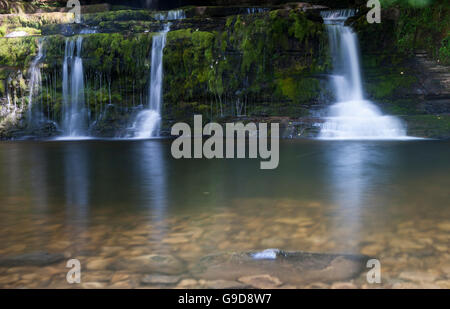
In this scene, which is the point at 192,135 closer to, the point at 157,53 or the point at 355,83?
the point at 157,53

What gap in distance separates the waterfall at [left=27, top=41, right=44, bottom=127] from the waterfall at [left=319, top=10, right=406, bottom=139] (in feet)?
34.3

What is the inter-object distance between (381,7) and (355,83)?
3365 millimetres

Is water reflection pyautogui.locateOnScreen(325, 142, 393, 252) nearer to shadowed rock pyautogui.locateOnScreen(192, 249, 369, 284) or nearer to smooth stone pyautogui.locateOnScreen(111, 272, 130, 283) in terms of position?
shadowed rock pyautogui.locateOnScreen(192, 249, 369, 284)

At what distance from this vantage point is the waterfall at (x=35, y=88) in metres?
15.8

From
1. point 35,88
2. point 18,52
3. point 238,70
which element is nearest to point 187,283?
point 238,70

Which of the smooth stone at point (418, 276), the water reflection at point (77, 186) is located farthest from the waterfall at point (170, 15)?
the smooth stone at point (418, 276)

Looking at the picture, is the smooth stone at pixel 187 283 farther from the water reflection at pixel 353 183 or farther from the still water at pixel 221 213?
the water reflection at pixel 353 183

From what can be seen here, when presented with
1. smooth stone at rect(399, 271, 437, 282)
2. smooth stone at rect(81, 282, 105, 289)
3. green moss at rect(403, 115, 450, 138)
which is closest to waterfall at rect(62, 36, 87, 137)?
Result: green moss at rect(403, 115, 450, 138)

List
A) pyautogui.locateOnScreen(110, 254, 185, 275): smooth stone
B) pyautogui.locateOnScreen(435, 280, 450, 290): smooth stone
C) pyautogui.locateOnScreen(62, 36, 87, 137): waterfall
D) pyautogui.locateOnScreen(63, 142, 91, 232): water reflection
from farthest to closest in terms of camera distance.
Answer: pyautogui.locateOnScreen(62, 36, 87, 137): waterfall < pyautogui.locateOnScreen(63, 142, 91, 232): water reflection < pyautogui.locateOnScreen(110, 254, 185, 275): smooth stone < pyautogui.locateOnScreen(435, 280, 450, 290): smooth stone

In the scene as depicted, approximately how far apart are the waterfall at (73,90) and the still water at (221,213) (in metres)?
7.06

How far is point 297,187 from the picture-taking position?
5.86 m

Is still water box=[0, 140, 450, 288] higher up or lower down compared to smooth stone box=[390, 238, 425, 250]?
lower down

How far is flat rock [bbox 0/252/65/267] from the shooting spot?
10.1 ft
